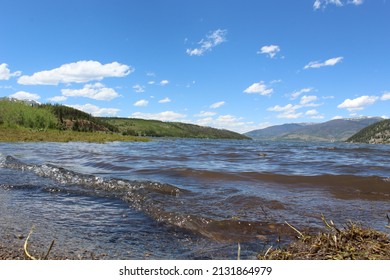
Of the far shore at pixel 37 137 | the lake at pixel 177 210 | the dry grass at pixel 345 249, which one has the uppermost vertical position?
the far shore at pixel 37 137

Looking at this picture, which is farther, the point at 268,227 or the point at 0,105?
the point at 0,105

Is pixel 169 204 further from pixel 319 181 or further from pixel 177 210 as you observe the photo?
pixel 319 181

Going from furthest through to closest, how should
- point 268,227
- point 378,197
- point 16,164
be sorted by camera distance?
point 16,164 < point 378,197 < point 268,227

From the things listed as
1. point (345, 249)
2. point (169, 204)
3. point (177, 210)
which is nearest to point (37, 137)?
point (169, 204)

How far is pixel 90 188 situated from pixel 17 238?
584 cm

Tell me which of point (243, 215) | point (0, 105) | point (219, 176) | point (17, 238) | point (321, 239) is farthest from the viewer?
point (0, 105)

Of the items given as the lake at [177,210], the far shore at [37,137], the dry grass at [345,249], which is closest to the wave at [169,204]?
the lake at [177,210]

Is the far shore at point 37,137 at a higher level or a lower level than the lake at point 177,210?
higher

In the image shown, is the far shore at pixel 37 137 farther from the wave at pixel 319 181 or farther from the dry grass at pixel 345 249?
the dry grass at pixel 345 249

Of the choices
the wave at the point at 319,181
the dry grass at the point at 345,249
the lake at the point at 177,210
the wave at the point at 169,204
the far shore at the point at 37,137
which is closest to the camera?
the dry grass at the point at 345,249

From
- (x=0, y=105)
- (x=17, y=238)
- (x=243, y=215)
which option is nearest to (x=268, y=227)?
(x=243, y=215)

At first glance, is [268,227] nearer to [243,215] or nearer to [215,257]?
[243,215]

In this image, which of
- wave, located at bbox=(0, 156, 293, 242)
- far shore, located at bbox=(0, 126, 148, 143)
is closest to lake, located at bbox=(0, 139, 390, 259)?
wave, located at bbox=(0, 156, 293, 242)

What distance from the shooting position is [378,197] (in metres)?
10.9
